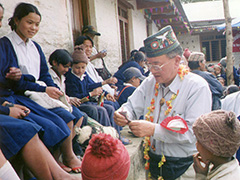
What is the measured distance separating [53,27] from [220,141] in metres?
3.51

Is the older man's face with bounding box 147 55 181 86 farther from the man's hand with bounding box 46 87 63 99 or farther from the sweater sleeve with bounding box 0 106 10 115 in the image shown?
the sweater sleeve with bounding box 0 106 10 115

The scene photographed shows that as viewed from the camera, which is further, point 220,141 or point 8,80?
point 8,80

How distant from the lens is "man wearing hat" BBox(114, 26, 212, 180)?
1875 millimetres

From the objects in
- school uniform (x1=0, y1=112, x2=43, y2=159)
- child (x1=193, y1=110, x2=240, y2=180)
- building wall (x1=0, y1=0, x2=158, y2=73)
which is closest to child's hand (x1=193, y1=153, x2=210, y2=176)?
child (x1=193, y1=110, x2=240, y2=180)

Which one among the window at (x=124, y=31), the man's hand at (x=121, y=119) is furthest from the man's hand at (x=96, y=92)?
the window at (x=124, y=31)

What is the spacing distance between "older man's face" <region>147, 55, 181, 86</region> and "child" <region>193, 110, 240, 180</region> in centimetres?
60

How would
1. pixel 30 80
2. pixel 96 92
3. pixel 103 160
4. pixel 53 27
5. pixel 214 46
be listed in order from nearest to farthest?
pixel 103 160, pixel 30 80, pixel 96 92, pixel 53 27, pixel 214 46

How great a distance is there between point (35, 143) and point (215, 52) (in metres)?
19.4

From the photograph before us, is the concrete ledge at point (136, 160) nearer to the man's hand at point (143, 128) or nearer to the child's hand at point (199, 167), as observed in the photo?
the man's hand at point (143, 128)

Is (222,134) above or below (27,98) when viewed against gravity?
below

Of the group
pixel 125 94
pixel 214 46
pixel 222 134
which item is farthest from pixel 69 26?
pixel 214 46

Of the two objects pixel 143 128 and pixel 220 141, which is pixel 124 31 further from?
pixel 220 141

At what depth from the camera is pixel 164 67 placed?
2033 millimetres

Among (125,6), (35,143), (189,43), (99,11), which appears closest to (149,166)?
(35,143)
